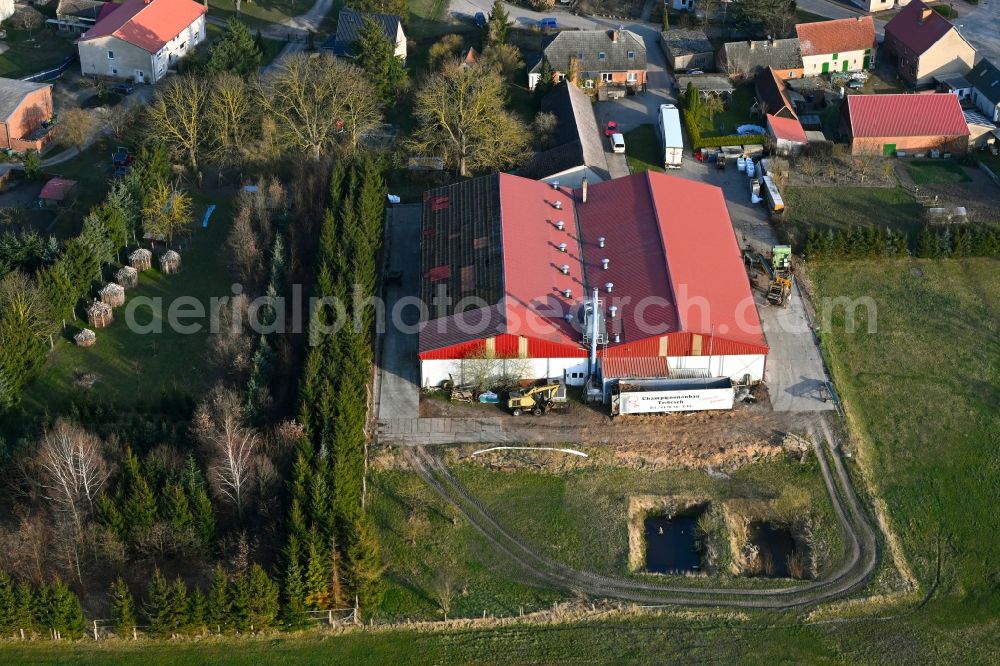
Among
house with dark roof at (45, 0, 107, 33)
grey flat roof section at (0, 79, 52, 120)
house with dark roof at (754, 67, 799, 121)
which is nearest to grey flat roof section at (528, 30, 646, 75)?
house with dark roof at (754, 67, 799, 121)

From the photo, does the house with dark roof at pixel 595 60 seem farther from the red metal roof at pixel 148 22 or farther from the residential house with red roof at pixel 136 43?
the red metal roof at pixel 148 22

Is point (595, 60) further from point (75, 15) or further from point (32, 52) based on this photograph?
point (32, 52)

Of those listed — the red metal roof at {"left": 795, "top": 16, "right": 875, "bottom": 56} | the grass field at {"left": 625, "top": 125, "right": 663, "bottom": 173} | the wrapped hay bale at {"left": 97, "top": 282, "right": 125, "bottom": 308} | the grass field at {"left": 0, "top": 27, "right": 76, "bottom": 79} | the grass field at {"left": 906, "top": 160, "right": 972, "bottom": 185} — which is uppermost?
the red metal roof at {"left": 795, "top": 16, "right": 875, "bottom": 56}

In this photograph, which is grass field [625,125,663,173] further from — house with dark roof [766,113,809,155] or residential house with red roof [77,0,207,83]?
residential house with red roof [77,0,207,83]

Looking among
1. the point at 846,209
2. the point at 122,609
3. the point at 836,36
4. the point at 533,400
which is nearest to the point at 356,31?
the point at 836,36

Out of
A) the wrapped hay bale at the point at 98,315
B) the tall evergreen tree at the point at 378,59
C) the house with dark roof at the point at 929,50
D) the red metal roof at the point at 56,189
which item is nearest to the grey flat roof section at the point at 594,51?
the tall evergreen tree at the point at 378,59

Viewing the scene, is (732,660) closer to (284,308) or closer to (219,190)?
(284,308)
